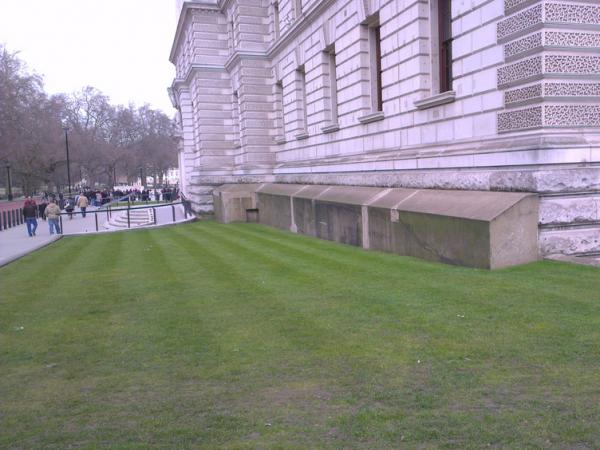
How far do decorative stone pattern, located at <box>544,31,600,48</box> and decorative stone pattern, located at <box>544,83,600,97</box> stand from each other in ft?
1.97

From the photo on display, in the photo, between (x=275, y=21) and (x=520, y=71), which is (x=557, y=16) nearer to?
(x=520, y=71)

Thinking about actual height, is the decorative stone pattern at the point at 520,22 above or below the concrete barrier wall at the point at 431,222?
above

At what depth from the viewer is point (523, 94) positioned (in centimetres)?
907

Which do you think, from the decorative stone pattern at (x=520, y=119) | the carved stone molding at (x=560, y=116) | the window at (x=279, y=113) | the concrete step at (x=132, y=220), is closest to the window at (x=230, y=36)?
the window at (x=279, y=113)

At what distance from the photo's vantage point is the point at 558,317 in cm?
581

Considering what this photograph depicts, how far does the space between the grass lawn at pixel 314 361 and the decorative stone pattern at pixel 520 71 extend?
3116 mm

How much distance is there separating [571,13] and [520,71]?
109 cm

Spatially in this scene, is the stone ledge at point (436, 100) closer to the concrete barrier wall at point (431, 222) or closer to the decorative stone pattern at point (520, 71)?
the decorative stone pattern at point (520, 71)

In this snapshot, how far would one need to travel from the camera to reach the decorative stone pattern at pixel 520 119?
879 cm

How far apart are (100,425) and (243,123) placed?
22425 millimetres

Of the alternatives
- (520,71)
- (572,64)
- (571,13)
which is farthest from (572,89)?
(571,13)

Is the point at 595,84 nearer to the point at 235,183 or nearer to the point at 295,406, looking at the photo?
the point at 295,406

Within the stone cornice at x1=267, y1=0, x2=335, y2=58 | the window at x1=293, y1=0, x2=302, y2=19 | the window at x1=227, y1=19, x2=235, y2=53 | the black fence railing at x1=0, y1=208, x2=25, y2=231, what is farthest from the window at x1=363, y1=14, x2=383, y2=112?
the black fence railing at x1=0, y1=208, x2=25, y2=231

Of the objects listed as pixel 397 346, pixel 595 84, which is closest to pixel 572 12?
pixel 595 84
